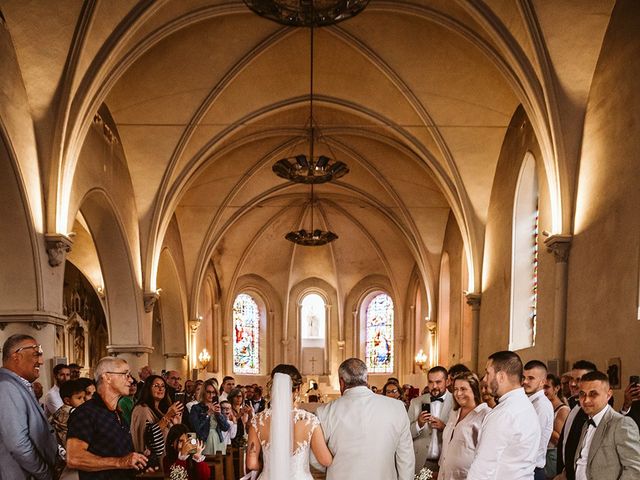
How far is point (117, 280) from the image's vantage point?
703 inches

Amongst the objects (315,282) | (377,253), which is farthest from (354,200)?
(315,282)

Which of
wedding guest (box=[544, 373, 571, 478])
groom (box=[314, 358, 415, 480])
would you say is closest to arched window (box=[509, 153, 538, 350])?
wedding guest (box=[544, 373, 571, 478])

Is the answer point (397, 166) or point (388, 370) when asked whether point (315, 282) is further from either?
point (397, 166)

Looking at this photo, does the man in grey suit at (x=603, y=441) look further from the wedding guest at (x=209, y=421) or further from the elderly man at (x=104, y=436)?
the wedding guest at (x=209, y=421)

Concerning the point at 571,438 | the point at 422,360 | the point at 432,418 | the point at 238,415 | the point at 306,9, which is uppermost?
the point at 306,9

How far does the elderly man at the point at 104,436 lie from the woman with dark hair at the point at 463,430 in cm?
220

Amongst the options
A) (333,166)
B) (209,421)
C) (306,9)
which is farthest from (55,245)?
(333,166)

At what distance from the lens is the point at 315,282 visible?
32.8 m

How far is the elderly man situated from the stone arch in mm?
12057

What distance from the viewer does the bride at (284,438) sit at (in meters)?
4.61

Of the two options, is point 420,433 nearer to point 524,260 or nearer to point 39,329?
point 39,329

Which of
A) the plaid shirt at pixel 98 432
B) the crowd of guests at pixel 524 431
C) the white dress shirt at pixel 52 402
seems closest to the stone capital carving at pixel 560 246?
the crowd of guests at pixel 524 431

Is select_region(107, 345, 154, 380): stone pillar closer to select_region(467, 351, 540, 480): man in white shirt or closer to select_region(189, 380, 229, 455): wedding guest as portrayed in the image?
select_region(189, 380, 229, 455): wedding guest

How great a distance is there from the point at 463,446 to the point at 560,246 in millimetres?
7671
